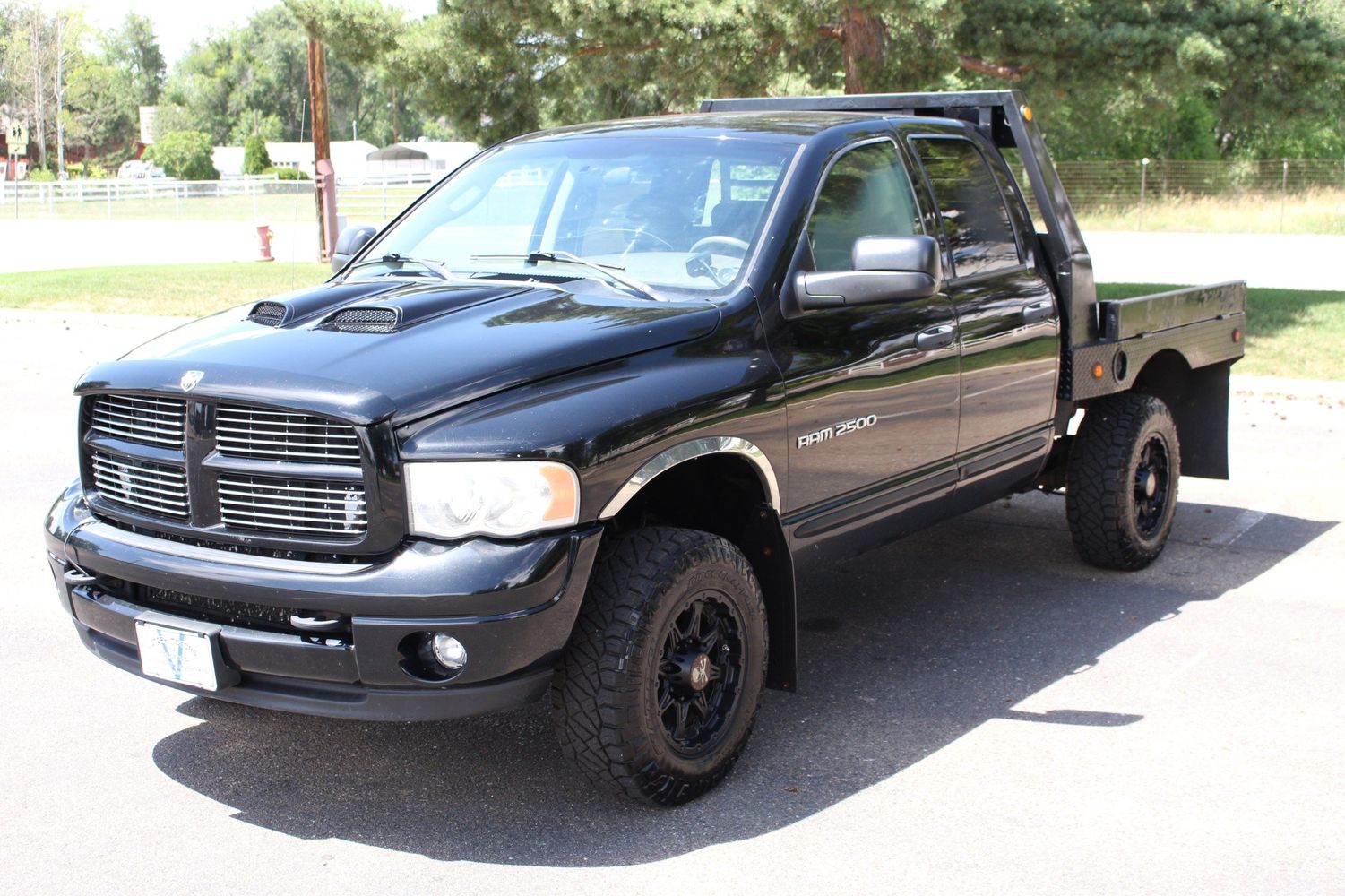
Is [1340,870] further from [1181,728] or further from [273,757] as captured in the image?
[273,757]

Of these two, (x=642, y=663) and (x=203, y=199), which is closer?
(x=642, y=663)

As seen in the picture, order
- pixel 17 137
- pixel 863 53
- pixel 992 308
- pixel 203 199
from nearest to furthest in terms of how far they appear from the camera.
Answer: pixel 992 308 < pixel 863 53 < pixel 203 199 < pixel 17 137

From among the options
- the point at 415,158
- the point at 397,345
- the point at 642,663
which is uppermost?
the point at 415,158

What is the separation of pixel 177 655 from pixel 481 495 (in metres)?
0.96

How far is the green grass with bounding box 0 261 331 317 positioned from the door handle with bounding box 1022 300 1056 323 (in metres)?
12.8

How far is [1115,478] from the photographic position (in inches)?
244

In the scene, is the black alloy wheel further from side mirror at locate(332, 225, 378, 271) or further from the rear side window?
side mirror at locate(332, 225, 378, 271)

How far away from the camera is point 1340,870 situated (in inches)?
146

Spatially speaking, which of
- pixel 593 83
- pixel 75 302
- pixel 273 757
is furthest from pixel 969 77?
pixel 273 757

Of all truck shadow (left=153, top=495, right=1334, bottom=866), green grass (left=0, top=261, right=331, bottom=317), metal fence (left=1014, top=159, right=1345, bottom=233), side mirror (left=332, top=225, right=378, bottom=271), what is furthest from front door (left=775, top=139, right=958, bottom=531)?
metal fence (left=1014, top=159, right=1345, bottom=233)

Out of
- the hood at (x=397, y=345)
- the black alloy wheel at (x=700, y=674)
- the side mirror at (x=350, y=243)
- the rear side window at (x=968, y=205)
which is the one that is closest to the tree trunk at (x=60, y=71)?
the side mirror at (x=350, y=243)

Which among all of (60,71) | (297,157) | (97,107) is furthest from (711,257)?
(97,107)

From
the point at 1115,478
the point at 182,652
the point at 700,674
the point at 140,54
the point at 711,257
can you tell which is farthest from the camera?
the point at 140,54

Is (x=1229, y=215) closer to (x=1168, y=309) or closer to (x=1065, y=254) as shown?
(x=1168, y=309)
